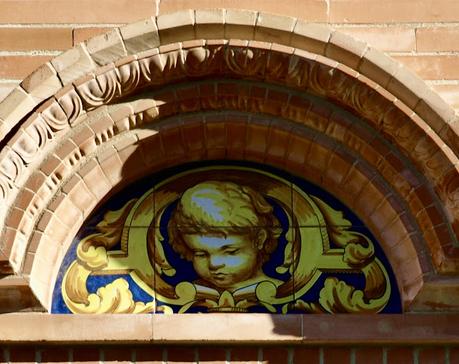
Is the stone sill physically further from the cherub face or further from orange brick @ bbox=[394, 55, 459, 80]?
orange brick @ bbox=[394, 55, 459, 80]

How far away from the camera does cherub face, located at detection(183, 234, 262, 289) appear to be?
11734mm

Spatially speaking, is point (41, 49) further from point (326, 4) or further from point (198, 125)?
point (326, 4)

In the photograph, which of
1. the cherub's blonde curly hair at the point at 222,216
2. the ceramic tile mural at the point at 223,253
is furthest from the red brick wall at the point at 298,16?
the cherub's blonde curly hair at the point at 222,216

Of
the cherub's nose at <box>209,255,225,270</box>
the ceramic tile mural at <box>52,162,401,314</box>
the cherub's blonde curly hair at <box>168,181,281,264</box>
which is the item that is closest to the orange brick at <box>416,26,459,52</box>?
the ceramic tile mural at <box>52,162,401,314</box>

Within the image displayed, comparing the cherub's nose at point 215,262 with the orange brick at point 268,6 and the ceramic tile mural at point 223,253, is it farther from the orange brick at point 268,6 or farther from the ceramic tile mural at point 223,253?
the orange brick at point 268,6

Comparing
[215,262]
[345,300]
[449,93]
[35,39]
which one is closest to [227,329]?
[215,262]

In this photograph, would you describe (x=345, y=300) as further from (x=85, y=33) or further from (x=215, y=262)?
(x=85, y=33)

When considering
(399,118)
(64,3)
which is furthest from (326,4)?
(64,3)

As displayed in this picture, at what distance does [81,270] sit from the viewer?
1175 centimetres

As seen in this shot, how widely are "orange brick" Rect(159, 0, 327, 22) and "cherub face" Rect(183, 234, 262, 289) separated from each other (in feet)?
4.65

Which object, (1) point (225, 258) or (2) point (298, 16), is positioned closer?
(1) point (225, 258)

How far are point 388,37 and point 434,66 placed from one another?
0.34 m

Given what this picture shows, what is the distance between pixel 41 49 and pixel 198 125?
3.55 ft

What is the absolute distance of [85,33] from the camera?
11.8 meters
